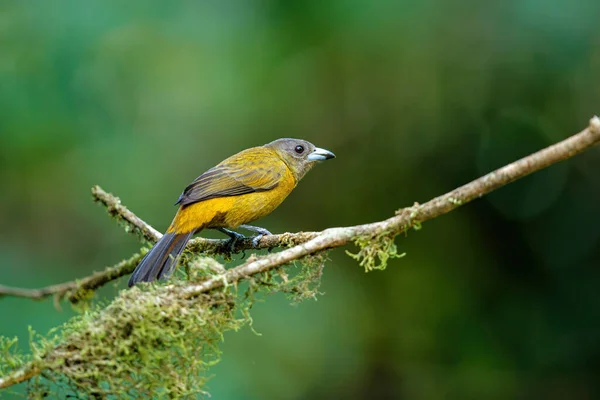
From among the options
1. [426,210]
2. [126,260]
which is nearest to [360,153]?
[126,260]

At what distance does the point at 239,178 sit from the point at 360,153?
86.8 inches

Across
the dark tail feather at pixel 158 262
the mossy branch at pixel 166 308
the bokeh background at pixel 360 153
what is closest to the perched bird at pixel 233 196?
the dark tail feather at pixel 158 262

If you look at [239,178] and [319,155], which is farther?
[319,155]

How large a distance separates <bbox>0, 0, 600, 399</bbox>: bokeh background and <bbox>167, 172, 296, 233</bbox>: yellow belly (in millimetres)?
1074

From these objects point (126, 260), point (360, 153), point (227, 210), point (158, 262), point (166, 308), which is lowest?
point (166, 308)

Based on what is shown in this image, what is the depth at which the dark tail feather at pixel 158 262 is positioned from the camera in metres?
2.71

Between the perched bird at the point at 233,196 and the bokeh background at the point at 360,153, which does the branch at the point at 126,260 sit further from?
the bokeh background at the point at 360,153

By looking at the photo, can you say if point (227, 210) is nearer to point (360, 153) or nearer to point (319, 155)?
point (319, 155)

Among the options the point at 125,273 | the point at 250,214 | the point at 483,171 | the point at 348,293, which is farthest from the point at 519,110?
the point at 125,273

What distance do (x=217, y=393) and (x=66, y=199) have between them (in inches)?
96.1

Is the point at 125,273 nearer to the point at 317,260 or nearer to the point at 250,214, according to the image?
the point at 250,214

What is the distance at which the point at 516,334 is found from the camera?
16.4ft

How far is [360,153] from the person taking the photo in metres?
5.88

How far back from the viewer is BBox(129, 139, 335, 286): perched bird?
122 inches
